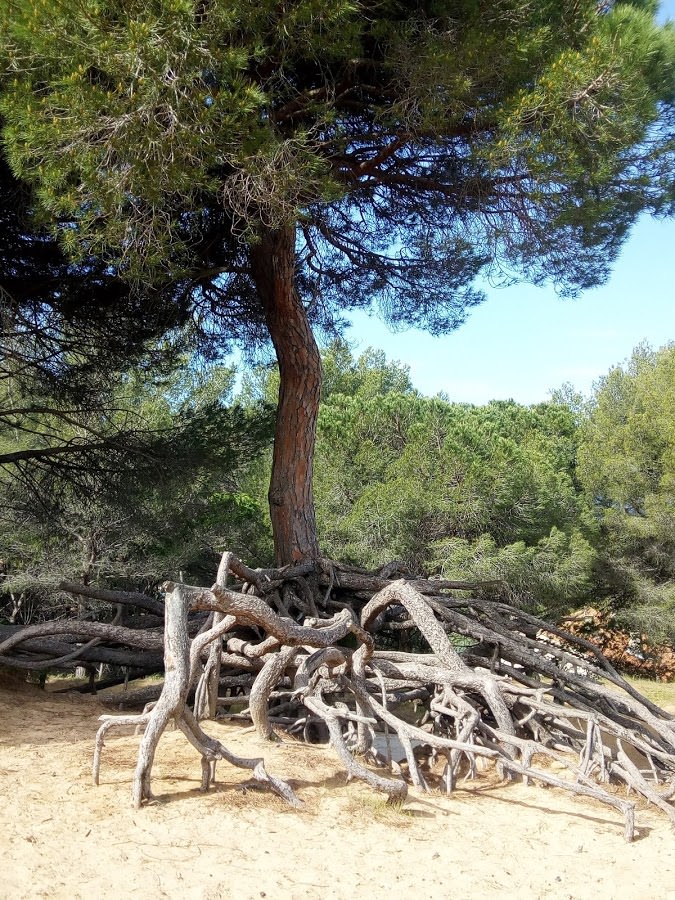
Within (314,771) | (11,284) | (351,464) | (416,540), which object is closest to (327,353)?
(351,464)

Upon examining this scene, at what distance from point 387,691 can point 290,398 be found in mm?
2592

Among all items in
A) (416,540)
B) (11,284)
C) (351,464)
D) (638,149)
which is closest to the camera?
(638,149)

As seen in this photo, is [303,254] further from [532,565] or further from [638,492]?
[638,492]

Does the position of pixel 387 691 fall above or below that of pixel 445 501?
below

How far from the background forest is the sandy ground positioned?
14.4ft

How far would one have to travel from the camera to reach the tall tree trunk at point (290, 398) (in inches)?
231

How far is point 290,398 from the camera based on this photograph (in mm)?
6055

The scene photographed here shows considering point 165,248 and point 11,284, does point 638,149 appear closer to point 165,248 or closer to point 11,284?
point 165,248

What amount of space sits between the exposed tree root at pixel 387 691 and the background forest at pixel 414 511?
280 centimetres

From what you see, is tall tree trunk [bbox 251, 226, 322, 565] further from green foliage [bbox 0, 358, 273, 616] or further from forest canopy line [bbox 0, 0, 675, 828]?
green foliage [bbox 0, 358, 273, 616]

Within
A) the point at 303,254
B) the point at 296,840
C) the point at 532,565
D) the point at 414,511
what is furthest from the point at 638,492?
the point at 296,840

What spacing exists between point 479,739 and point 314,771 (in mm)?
911

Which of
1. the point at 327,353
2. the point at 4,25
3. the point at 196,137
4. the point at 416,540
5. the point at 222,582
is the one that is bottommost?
the point at 222,582

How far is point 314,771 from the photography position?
11.3ft
